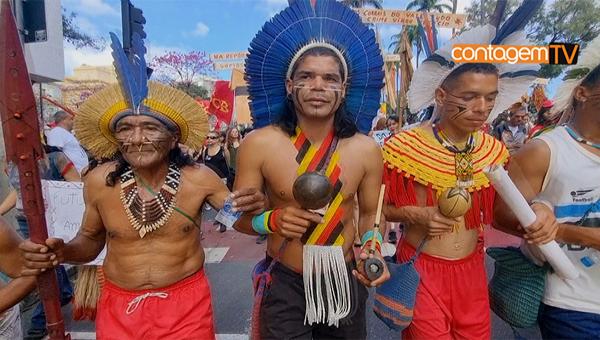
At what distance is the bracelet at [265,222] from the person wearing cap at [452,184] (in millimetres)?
779

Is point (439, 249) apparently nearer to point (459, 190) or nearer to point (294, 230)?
point (459, 190)

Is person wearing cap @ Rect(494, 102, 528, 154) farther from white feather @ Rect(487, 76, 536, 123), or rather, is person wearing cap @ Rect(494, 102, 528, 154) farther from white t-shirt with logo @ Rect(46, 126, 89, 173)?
white t-shirt with logo @ Rect(46, 126, 89, 173)

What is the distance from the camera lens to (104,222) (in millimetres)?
2129

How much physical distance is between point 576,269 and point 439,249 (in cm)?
62

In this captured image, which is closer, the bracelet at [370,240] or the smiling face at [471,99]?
the bracelet at [370,240]

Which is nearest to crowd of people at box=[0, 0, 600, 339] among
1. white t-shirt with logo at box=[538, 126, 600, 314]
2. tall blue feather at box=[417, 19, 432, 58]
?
white t-shirt with logo at box=[538, 126, 600, 314]

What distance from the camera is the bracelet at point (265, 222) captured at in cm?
176

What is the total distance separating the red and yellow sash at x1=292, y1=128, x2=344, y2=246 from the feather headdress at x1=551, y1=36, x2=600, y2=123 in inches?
47.8

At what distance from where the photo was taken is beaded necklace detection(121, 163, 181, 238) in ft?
6.78

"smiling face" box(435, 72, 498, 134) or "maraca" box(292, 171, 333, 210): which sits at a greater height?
"smiling face" box(435, 72, 498, 134)

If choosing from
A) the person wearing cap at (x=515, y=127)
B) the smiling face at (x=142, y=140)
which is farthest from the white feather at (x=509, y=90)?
the person wearing cap at (x=515, y=127)

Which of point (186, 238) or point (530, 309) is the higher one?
point (186, 238)

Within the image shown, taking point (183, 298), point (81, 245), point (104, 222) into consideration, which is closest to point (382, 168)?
point (183, 298)

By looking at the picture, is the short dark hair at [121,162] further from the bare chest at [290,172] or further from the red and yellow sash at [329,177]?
the red and yellow sash at [329,177]
